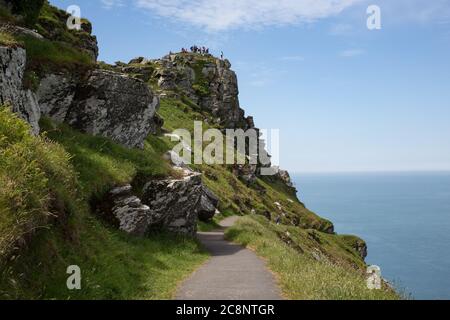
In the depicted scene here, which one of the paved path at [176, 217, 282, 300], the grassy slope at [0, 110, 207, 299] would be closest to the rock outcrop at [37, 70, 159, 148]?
the grassy slope at [0, 110, 207, 299]

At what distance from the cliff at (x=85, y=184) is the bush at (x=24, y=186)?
4 centimetres

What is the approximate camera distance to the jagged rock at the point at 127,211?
69.8ft

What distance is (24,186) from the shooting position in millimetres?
Answer: 11250

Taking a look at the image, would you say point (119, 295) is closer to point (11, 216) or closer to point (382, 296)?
point (11, 216)

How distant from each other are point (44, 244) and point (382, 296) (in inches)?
427

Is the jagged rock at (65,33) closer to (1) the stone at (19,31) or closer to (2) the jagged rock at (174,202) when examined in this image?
(1) the stone at (19,31)

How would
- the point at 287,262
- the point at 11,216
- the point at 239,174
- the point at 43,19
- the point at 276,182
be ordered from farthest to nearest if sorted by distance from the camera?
the point at 276,182, the point at 239,174, the point at 43,19, the point at 287,262, the point at 11,216

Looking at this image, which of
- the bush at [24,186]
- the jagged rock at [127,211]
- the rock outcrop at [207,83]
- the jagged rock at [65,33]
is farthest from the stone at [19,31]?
the rock outcrop at [207,83]

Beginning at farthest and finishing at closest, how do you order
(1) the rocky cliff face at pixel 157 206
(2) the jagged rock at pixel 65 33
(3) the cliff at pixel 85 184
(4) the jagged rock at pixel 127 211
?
(2) the jagged rock at pixel 65 33, (1) the rocky cliff face at pixel 157 206, (4) the jagged rock at pixel 127 211, (3) the cliff at pixel 85 184

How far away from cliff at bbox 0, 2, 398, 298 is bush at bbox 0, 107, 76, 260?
0.04 m

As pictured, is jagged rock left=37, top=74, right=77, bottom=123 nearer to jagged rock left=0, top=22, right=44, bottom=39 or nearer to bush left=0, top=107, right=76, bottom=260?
jagged rock left=0, top=22, right=44, bottom=39

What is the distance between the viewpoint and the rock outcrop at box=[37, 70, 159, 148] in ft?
82.1
